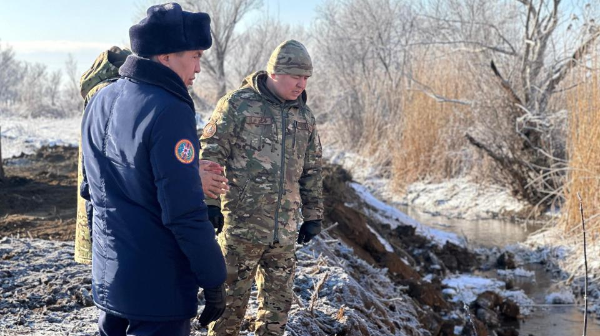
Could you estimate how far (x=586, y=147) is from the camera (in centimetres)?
914

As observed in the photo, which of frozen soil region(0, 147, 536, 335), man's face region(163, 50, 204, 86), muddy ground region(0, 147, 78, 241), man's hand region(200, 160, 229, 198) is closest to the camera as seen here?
man's face region(163, 50, 204, 86)

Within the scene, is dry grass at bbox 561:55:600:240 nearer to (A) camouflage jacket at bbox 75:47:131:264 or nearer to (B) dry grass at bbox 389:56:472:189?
(B) dry grass at bbox 389:56:472:189

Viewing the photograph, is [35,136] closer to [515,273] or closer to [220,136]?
[515,273]

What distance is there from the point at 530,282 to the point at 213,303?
289 inches

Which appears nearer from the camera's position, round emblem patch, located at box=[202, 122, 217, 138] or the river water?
round emblem patch, located at box=[202, 122, 217, 138]

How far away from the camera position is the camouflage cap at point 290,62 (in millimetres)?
3369

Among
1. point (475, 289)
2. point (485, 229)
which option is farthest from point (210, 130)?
point (485, 229)

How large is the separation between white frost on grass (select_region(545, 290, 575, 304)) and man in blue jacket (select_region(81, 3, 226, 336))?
21.1ft

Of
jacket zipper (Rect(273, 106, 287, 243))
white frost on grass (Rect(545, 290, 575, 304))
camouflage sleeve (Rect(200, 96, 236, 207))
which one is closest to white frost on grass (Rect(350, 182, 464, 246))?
white frost on grass (Rect(545, 290, 575, 304))

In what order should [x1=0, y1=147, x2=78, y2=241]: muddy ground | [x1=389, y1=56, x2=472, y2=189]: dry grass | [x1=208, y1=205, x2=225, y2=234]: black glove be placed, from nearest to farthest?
[x1=208, y1=205, x2=225, y2=234]: black glove, [x1=0, y1=147, x2=78, y2=241]: muddy ground, [x1=389, y1=56, x2=472, y2=189]: dry grass

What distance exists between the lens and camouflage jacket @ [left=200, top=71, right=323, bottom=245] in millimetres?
3357

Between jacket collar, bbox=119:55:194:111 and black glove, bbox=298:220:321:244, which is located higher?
jacket collar, bbox=119:55:194:111

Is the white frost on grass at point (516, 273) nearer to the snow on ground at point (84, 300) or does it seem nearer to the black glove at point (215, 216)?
the snow on ground at point (84, 300)

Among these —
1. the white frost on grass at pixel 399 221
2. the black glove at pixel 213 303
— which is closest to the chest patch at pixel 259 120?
the black glove at pixel 213 303
